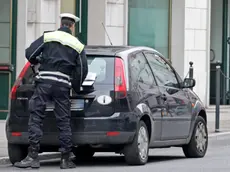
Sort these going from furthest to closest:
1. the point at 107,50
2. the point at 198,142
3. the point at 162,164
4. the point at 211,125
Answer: the point at 211,125, the point at 198,142, the point at 162,164, the point at 107,50

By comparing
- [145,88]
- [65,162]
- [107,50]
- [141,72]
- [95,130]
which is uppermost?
[107,50]

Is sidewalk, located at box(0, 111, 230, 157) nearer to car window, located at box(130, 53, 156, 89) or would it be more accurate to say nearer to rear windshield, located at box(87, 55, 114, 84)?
rear windshield, located at box(87, 55, 114, 84)

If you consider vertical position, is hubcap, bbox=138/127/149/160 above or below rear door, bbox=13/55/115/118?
below

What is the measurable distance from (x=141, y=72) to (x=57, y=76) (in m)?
1.36

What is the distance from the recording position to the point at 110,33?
2205 centimetres

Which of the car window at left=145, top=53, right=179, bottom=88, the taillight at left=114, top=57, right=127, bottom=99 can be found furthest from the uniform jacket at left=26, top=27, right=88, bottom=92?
the car window at left=145, top=53, right=179, bottom=88

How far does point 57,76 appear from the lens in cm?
1140

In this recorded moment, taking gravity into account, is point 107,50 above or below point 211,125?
above

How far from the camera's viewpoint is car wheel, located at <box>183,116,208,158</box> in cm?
1352

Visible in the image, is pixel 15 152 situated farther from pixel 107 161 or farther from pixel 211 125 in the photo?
pixel 211 125

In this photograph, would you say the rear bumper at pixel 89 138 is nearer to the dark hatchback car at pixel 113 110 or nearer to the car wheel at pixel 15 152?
the dark hatchback car at pixel 113 110

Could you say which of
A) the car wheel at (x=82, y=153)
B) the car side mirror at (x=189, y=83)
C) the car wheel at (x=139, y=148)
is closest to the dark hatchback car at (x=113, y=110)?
the car wheel at (x=139, y=148)

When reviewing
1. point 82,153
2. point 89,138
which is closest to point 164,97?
point 82,153

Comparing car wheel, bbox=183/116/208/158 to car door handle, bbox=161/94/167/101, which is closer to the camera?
car door handle, bbox=161/94/167/101
